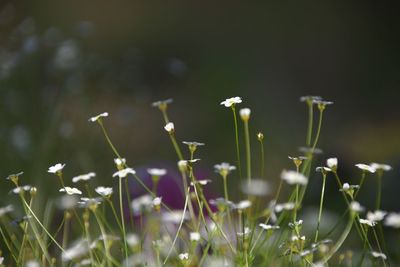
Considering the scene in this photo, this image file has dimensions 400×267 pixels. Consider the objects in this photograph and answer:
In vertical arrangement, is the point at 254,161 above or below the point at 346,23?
below

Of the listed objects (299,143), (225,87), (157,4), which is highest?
(157,4)

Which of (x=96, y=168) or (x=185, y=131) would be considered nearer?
(x=96, y=168)

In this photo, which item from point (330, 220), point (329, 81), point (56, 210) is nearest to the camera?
point (330, 220)

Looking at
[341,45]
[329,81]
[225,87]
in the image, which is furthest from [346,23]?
[225,87]

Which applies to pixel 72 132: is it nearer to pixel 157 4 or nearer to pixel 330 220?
pixel 330 220

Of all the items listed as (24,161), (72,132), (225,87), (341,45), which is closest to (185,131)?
(225,87)

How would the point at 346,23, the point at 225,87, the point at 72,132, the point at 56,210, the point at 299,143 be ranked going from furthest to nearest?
the point at 346,23
the point at 225,87
the point at 299,143
the point at 72,132
the point at 56,210
